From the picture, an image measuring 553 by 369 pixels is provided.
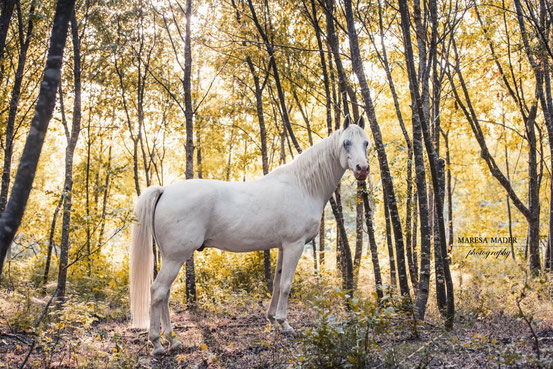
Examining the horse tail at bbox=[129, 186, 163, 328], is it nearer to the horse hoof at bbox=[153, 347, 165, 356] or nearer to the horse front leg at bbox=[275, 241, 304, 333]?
the horse hoof at bbox=[153, 347, 165, 356]

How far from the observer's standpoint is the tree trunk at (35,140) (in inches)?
120

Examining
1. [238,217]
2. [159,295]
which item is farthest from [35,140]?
[238,217]

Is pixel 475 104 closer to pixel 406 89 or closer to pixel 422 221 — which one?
pixel 406 89

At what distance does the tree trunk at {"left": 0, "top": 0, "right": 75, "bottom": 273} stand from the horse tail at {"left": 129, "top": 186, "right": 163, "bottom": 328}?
2383 mm

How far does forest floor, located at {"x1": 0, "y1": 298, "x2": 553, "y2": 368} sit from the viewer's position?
3.79 meters

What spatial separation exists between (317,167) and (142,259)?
9.40 ft

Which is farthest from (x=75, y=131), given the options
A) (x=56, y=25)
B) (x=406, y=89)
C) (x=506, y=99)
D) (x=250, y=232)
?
(x=506, y=99)

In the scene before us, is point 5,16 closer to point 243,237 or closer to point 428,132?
point 243,237

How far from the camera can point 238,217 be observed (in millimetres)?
5895

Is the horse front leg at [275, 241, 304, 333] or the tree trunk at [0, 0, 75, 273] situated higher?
the tree trunk at [0, 0, 75, 273]

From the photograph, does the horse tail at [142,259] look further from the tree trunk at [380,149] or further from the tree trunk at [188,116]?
the tree trunk at [380,149]

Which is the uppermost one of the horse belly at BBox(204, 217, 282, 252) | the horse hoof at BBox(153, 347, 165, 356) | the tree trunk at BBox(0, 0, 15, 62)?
the tree trunk at BBox(0, 0, 15, 62)

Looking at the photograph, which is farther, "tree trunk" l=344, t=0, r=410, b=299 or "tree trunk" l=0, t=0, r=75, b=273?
"tree trunk" l=344, t=0, r=410, b=299

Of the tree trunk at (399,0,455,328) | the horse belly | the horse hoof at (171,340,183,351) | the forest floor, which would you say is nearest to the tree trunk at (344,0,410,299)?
the tree trunk at (399,0,455,328)
